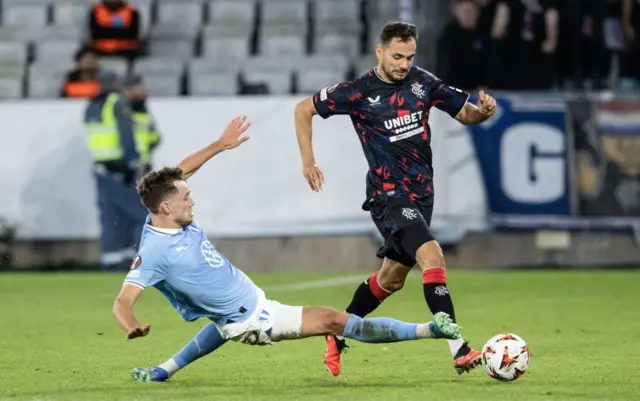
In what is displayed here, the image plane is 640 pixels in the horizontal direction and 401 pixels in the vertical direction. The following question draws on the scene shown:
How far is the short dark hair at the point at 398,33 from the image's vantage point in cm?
788

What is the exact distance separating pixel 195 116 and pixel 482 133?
10.5ft

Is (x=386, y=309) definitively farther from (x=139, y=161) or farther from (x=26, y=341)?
(x=139, y=161)

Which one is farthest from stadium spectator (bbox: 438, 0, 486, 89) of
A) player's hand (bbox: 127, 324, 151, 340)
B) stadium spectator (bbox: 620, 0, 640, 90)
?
player's hand (bbox: 127, 324, 151, 340)

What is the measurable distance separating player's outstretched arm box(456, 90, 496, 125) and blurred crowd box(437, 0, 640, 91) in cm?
766

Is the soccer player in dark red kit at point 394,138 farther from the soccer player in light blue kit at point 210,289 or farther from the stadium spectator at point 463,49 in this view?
the stadium spectator at point 463,49

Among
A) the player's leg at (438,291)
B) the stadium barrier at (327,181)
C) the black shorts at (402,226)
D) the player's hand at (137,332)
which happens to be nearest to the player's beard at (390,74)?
the black shorts at (402,226)

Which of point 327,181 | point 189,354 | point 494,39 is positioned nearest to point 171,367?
point 189,354

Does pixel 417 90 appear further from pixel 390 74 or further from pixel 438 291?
pixel 438 291

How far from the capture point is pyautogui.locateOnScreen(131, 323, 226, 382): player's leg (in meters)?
7.36

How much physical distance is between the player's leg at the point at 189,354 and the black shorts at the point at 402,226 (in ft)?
3.93

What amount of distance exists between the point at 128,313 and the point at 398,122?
2231 millimetres

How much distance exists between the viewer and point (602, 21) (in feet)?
52.2

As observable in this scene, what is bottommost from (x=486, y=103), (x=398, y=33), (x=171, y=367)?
(x=171, y=367)

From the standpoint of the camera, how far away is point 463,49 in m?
15.9
